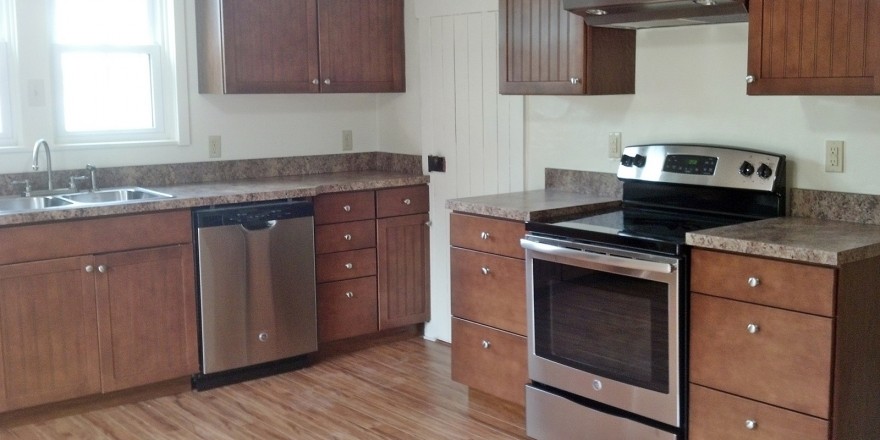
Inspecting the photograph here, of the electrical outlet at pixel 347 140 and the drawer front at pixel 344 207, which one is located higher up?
the electrical outlet at pixel 347 140

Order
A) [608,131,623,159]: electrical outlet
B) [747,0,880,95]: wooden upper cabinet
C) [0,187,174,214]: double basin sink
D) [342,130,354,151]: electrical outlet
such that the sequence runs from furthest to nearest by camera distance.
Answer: [342,130,354,151]: electrical outlet → [0,187,174,214]: double basin sink → [608,131,623,159]: electrical outlet → [747,0,880,95]: wooden upper cabinet

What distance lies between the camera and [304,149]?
5141 mm

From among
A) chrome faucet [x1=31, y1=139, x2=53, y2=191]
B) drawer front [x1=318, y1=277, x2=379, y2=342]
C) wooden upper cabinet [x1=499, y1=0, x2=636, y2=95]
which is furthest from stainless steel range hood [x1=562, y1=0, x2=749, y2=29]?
chrome faucet [x1=31, y1=139, x2=53, y2=191]

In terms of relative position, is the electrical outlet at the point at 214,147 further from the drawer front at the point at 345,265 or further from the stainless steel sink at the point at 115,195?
the drawer front at the point at 345,265

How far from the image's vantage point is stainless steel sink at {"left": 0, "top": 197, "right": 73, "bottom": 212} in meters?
4.02

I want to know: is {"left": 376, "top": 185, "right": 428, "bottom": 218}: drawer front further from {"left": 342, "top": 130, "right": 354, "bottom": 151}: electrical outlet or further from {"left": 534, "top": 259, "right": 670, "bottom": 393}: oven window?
{"left": 534, "top": 259, "right": 670, "bottom": 393}: oven window

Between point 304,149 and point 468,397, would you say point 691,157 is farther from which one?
point 304,149

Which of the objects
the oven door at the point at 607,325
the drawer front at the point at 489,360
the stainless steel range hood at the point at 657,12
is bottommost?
the drawer front at the point at 489,360

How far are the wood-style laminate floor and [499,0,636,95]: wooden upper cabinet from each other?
134 centimetres

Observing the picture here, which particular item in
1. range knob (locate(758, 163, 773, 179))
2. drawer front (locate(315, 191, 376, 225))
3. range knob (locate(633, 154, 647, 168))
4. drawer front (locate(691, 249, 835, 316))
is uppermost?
range knob (locate(633, 154, 647, 168))

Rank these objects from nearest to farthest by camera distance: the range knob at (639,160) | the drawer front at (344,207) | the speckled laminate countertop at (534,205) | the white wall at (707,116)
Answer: the white wall at (707,116) → the speckled laminate countertop at (534,205) → the range knob at (639,160) → the drawer front at (344,207)

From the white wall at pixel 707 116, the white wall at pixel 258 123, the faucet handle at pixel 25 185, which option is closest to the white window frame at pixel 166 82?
the white wall at pixel 258 123

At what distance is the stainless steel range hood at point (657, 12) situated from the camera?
3086mm

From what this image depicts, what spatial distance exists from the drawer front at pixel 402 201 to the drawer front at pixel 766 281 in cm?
211
